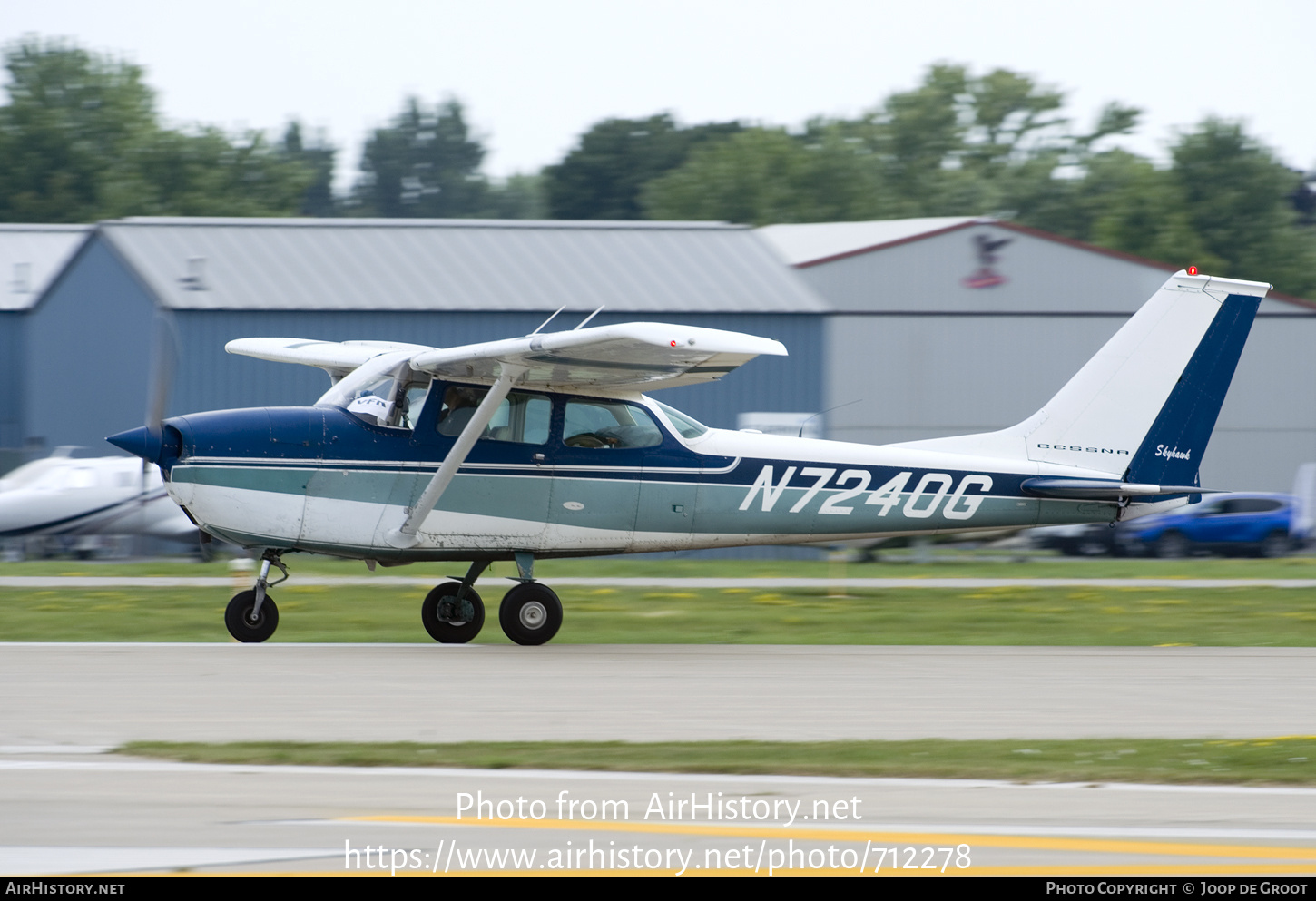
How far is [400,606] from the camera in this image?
54.6 ft

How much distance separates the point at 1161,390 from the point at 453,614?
6573 millimetres

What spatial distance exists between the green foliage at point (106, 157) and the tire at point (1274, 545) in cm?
4995

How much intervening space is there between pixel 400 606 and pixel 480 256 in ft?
49.8

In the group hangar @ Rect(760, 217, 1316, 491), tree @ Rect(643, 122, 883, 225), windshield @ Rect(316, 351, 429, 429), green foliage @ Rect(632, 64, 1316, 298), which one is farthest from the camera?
tree @ Rect(643, 122, 883, 225)

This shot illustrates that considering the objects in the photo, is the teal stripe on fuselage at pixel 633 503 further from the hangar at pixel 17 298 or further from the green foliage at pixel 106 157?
the green foliage at pixel 106 157

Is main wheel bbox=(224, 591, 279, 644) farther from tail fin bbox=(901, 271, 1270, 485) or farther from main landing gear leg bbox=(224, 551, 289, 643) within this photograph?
tail fin bbox=(901, 271, 1270, 485)

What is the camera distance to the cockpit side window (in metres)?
12.6

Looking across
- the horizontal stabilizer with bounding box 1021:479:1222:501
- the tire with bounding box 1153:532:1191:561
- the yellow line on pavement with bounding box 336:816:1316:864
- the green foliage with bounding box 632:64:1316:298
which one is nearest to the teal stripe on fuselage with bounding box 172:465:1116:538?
the horizontal stabilizer with bounding box 1021:479:1222:501

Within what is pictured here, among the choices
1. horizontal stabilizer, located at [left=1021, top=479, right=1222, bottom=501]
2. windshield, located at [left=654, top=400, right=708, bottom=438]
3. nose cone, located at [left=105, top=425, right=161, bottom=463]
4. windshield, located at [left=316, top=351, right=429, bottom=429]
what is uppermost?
windshield, located at [left=316, top=351, right=429, bottom=429]

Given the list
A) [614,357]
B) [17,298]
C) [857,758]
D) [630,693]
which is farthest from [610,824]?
[17,298]

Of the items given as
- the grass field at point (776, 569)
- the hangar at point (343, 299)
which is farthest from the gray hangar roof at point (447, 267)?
the grass field at point (776, 569)

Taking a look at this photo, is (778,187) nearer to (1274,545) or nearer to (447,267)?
(447,267)

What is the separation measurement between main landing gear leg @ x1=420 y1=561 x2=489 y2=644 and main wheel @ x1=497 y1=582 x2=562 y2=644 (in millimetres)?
488

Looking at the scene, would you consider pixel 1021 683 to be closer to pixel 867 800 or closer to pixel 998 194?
pixel 867 800
